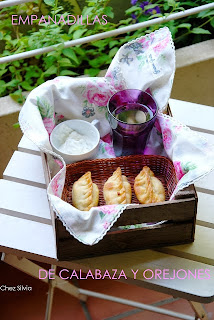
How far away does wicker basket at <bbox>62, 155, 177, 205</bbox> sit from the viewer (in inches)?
43.6

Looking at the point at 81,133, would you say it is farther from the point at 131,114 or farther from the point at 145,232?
the point at 145,232

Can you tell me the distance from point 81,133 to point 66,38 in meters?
0.54

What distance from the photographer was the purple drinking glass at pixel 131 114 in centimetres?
112

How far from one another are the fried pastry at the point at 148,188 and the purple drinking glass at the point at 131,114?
0.07m

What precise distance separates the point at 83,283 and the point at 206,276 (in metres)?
0.74

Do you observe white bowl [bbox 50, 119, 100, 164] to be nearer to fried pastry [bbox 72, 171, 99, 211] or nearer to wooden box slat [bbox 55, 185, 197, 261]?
fried pastry [bbox 72, 171, 99, 211]

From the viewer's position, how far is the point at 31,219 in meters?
1.11

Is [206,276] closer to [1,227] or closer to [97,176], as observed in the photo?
[97,176]

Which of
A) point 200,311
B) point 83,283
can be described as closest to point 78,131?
point 200,311

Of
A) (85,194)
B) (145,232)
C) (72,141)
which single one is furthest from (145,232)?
(72,141)

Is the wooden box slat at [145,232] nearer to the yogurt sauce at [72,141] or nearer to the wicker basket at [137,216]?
the wicker basket at [137,216]

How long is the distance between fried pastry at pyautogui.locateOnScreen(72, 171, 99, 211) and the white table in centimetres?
10

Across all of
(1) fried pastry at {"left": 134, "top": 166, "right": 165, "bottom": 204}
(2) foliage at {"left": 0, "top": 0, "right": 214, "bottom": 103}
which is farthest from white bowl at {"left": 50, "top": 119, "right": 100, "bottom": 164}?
(2) foliage at {"left": 0, "top": 0, "right": 214, "bottom": 103}

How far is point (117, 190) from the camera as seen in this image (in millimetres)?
1039
